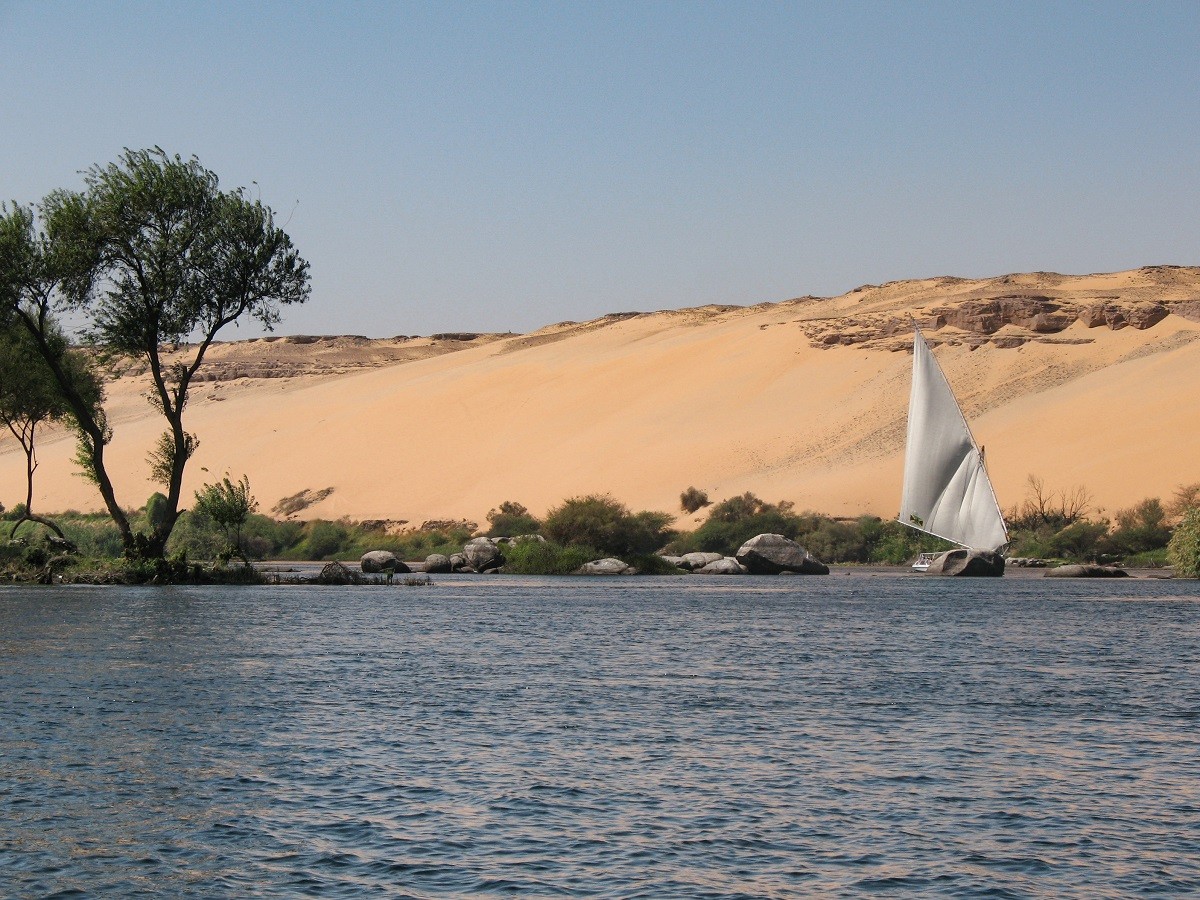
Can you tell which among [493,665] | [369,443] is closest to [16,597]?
[493,665]

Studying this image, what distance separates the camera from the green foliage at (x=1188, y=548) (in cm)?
4125

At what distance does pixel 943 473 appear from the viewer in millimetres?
43156

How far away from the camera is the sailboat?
4253cm

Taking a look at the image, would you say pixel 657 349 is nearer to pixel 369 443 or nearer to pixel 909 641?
pixel 369 443

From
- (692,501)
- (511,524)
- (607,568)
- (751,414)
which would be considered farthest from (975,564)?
(751,414)

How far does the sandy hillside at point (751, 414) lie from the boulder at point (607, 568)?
1437 centimetres

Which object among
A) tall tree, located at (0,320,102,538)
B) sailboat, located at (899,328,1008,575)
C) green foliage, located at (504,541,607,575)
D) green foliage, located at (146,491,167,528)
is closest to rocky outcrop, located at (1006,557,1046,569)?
sailboat, located at (899,328,1008,575)

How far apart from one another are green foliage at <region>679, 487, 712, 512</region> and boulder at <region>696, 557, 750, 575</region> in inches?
571

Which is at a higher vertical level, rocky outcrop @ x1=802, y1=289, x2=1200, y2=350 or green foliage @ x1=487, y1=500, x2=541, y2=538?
rocky outcrop @ x1=802, y1=289, x2=1200, y2=350

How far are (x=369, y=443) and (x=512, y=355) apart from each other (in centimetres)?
2344

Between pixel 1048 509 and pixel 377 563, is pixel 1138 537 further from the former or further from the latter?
pixel 377 563

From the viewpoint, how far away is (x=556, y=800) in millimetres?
11797

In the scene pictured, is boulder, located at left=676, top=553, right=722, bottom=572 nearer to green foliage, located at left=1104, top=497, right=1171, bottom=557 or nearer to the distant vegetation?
the distant vegetation

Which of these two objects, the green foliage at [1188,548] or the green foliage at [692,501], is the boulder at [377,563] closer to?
the green foliage at [692,501]
